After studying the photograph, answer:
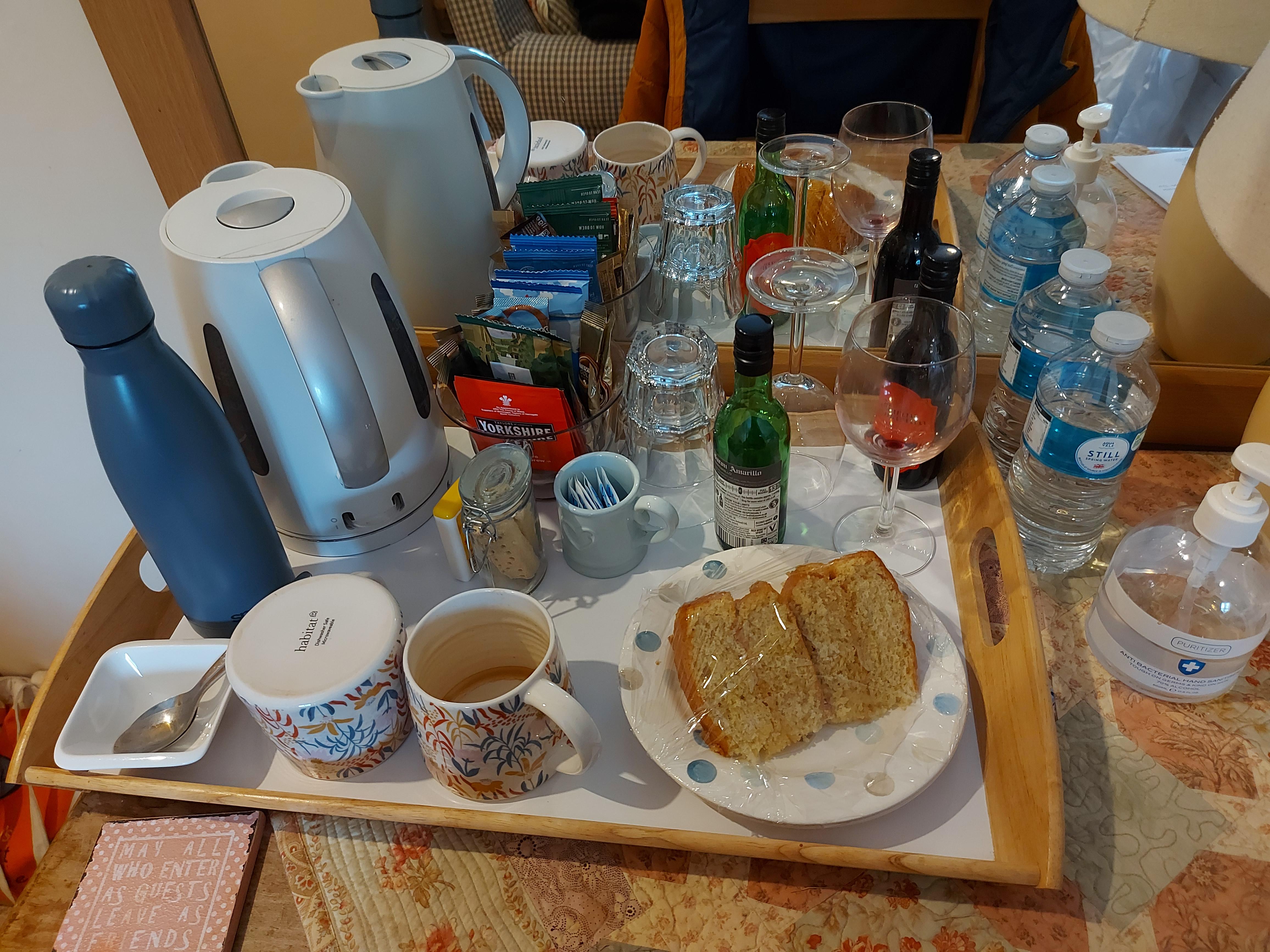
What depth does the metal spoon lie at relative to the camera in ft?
1.94

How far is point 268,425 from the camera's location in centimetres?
64

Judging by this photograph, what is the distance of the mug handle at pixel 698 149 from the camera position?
963 millimetres

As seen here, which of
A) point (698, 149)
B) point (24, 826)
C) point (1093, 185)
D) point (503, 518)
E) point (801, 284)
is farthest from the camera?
point (24, 826)

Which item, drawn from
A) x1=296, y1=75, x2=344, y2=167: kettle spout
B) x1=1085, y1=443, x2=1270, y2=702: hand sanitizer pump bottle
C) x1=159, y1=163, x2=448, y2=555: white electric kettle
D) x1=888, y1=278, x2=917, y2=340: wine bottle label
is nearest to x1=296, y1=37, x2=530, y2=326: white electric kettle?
x1=296, y1=75, x2=344, y2=167: kettle spout

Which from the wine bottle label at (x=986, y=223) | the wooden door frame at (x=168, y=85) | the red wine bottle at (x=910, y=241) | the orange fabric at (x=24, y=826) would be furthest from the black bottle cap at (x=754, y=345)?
the orange fabric at (x=24, y=826)

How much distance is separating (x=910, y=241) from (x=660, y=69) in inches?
34.1

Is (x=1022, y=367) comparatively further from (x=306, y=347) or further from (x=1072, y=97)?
(x=1072, y=97)

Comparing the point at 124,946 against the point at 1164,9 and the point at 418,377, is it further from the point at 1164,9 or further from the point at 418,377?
the point at 1164,9

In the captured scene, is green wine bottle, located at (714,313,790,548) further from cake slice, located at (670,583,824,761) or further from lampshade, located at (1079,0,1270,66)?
lampshade, located at (1079,0,1270,66)

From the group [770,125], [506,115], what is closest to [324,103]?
[506,115]

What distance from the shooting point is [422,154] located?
775 mm

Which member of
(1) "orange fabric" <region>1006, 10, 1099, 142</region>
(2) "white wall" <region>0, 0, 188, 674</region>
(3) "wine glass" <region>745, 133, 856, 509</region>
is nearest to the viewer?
(3) "wine glass" <region>745, 133, 856, 509</region>

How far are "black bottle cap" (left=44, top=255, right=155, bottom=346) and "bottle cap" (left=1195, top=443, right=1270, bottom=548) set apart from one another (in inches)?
27.1

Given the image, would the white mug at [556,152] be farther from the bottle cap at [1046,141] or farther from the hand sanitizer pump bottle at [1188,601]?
the hand sanitizer pump bottle at [1188,601]
